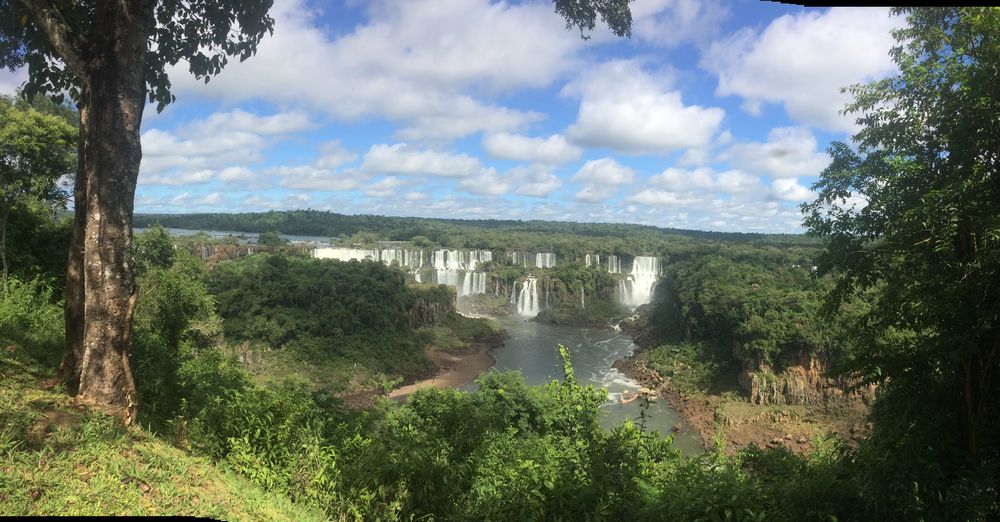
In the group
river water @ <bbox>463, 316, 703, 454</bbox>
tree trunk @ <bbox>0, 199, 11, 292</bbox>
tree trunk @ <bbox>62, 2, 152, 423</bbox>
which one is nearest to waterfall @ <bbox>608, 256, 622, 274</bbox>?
river water @ <bbox>463, 316, 703, 454</bbox>

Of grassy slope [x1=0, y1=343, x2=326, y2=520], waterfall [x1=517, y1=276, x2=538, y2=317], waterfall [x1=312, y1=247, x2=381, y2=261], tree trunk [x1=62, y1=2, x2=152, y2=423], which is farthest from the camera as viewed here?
waterfall [x1=517, y1=276, x2=538, y2=317]

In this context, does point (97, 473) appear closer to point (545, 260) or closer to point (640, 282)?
point (640, 282)

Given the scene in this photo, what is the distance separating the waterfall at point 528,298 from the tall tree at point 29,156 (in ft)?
185

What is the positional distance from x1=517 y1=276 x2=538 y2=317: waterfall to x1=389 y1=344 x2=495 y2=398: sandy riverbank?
18.5m

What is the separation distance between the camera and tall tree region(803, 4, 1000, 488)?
5422mm

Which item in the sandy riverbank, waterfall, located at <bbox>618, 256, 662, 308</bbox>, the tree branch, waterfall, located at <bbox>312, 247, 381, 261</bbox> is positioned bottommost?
the sandy riverbank

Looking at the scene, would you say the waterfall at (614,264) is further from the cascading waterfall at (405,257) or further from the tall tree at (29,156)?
the tall tree at (29,156)

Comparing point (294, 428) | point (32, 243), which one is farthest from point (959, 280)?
point (32, 243)

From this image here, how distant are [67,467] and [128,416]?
1.33 metres

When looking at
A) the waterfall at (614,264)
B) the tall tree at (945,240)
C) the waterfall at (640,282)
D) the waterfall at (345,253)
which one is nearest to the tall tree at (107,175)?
the tall tree at (945,240)

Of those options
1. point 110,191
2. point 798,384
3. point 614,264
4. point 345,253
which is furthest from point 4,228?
point 614,264

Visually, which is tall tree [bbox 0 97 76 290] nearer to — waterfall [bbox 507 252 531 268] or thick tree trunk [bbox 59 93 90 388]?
thick tree trunk [bbox 59 93 90 388]

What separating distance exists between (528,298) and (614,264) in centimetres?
1554

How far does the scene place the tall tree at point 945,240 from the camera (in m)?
5.42
